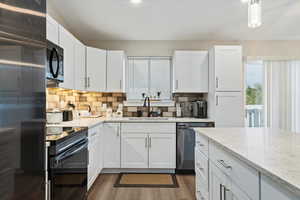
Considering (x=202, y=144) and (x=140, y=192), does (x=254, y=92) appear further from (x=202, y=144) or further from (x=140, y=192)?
(x=140, y=192)

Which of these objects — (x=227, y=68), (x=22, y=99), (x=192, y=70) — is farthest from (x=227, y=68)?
(x=22, y=99)

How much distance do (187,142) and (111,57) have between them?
1924 millimetres

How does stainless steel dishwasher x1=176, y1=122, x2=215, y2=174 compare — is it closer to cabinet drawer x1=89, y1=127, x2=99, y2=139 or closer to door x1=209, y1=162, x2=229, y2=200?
cabinet drawer x1=89, y1=127, x2=99, y2=139

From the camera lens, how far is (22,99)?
959 mm

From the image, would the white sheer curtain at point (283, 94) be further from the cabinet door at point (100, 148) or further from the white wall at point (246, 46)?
the cabinet door at point (100, 148)

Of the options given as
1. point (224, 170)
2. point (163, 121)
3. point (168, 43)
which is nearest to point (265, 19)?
point (168, 43)

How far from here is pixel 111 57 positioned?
4.12 metres

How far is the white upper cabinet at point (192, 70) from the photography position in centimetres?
411

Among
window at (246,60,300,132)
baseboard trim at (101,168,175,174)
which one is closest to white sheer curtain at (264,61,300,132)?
window at (246,60,300,132)

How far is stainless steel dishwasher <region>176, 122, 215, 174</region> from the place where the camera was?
3.78 meters

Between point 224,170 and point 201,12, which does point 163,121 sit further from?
point 224,170

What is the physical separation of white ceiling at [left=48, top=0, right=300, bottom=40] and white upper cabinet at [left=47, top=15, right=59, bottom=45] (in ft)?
1.52

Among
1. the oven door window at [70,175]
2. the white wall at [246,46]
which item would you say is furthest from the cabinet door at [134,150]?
the white wall at [246,46]

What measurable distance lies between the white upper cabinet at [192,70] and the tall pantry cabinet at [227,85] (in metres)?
0.34
